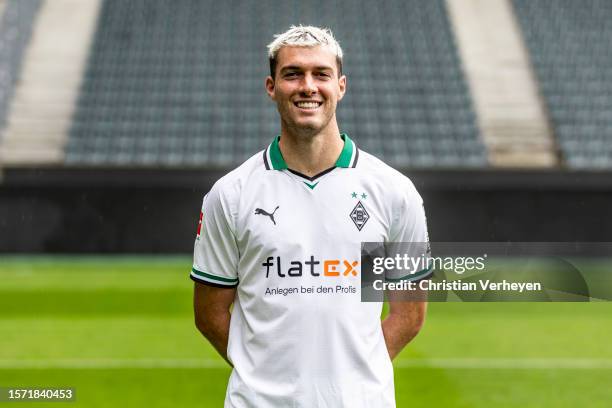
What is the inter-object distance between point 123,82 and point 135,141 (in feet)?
8.06

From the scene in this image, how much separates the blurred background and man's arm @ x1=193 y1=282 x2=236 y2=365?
373 centimetres

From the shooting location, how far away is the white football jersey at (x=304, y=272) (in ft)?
7.74

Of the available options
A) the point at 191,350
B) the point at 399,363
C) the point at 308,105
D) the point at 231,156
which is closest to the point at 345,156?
the point at 308,105

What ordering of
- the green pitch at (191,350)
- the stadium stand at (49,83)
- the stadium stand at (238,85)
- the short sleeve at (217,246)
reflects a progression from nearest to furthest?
the short sleeve at (217,246) → the green pitch at (191,350) → the stadium stand at (238,85) → the stadium stand at (49,83)

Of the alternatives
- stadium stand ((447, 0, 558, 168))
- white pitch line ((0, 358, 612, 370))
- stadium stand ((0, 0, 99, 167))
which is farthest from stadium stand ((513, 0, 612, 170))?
white pitch line ((0, 358, 612, 370))

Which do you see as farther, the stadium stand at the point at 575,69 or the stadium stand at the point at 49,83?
the stadium stand at the point at 575,69

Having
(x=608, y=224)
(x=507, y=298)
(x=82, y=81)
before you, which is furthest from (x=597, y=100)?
(x=82, y=81)

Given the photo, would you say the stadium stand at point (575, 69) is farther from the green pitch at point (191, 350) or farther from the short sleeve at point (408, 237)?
the short sleeve at point (408, 237)

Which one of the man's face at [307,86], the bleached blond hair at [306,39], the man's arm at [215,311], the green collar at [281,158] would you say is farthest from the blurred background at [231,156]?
the bleached blond hair at [306,39]

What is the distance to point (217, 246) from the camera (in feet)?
8.20

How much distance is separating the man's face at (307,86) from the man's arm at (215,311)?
0.54 meters

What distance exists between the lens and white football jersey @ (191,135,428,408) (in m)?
2.36

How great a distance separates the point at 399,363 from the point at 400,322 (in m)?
5.27

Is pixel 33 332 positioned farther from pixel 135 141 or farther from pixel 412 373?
pixel 135 141
